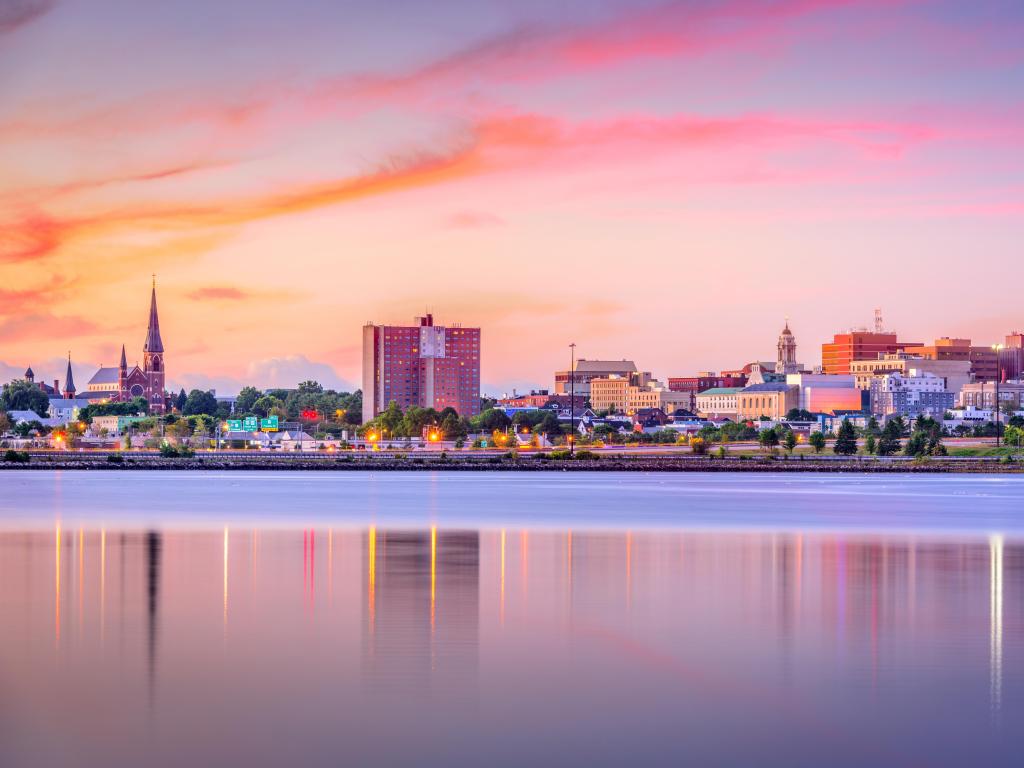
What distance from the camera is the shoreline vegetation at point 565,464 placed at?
92250mm

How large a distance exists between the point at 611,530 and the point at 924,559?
988cm

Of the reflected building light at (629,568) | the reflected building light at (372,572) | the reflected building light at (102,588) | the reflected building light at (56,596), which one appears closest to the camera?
the reflected building light at (56,596)

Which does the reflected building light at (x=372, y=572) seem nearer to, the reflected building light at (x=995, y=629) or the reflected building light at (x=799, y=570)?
the reflected building light at (x=799, y=570)

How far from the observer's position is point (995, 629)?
17516mm

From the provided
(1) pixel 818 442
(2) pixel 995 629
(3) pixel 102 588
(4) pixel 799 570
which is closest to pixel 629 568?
(4) pixel 799 570

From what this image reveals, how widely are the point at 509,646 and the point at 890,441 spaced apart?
106 meters

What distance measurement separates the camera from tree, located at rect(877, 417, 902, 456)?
11244 centimetres

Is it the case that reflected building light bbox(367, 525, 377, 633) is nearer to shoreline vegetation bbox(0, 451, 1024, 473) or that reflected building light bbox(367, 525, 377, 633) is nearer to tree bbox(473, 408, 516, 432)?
shoreline vegetation bbox(0, 451, 1024, 473)

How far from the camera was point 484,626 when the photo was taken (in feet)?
57.8

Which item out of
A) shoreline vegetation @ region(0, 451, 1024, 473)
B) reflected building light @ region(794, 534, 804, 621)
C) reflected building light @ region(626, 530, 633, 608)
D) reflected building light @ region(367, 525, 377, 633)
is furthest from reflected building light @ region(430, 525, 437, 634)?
shoreline vegetation @ region(0, 451, 1024, 473)

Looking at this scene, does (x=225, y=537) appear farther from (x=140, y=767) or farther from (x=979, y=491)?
(x=979, y=491)

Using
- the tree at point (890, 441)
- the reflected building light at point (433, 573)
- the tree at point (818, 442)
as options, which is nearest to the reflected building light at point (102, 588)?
the reflected building light at point (433, 573)

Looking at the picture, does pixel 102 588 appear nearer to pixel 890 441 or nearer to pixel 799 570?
pixel 799 570

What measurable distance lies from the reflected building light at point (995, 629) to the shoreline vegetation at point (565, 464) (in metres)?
63.1
